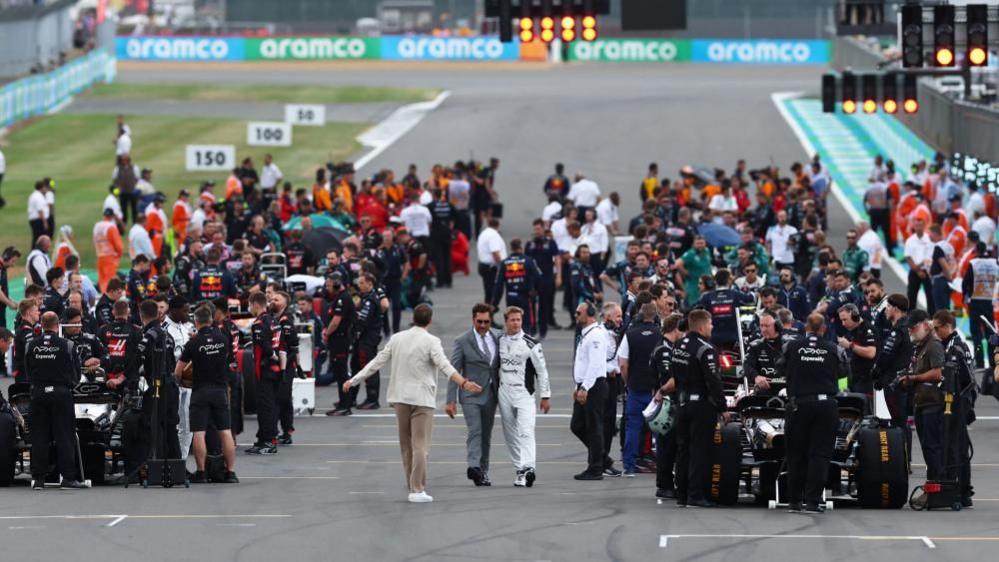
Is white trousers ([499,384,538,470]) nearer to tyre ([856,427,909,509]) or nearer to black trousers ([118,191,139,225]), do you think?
tyre ([856,427,909,509])

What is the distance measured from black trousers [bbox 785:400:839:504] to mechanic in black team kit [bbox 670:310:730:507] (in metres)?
0.67

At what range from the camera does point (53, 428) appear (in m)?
17.4

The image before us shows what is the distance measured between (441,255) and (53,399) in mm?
16439

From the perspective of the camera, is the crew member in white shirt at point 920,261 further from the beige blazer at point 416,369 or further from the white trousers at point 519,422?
→ the beige blazer at point 416,369

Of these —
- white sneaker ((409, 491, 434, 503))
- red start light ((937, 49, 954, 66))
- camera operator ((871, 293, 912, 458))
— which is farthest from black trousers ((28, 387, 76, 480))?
red start light ((937, 49, 954, 66))

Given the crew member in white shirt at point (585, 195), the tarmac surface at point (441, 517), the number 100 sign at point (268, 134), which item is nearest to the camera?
the tarmac surface at point (441, 517)

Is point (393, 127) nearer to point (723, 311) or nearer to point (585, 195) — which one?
point (585, 195)

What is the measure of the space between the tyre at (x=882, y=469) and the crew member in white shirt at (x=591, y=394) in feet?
8.55

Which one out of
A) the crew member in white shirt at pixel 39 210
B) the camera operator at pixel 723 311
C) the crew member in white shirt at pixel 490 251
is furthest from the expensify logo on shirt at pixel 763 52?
the camera operator at pixel 723 311

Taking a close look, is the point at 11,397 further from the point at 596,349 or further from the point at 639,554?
the point at 639,554

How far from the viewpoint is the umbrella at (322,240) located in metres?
29.6

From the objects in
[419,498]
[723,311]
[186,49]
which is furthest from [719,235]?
[186,49]

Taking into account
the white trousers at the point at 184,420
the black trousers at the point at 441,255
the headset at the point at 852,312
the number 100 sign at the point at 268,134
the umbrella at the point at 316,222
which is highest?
the number 100 sign at the point at 268,134

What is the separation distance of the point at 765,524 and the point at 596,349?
2.92 m
